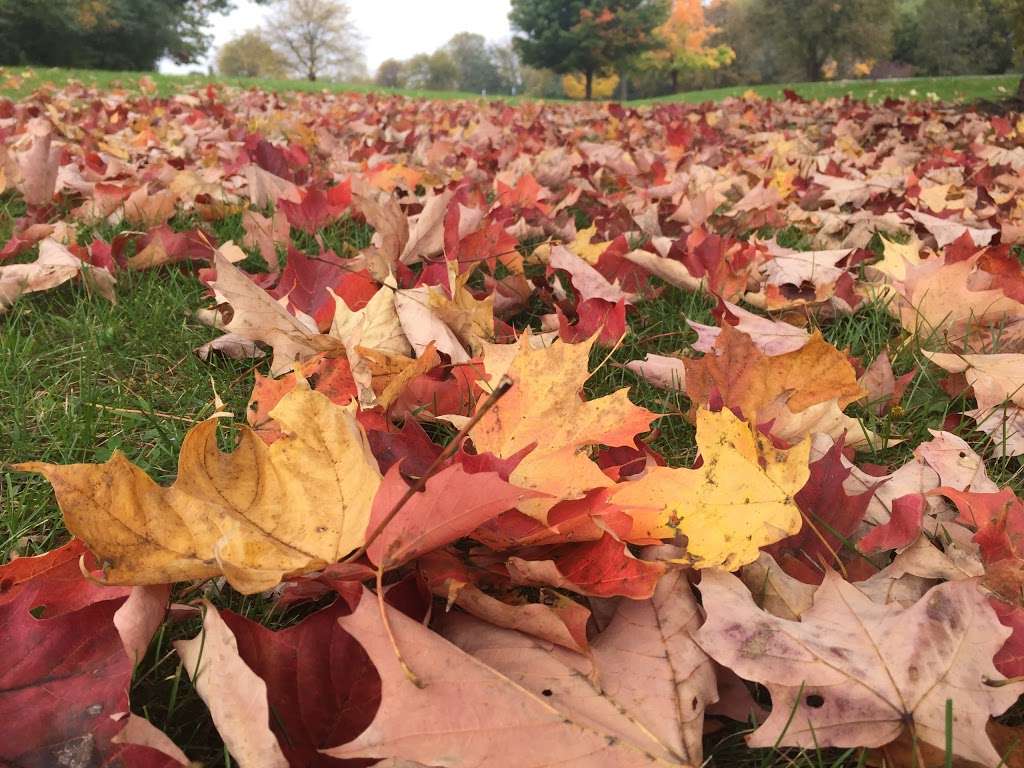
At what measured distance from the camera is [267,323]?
1.24m

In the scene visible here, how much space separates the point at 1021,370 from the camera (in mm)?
1226

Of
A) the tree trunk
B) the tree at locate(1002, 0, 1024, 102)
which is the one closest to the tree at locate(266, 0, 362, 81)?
the tree trunk

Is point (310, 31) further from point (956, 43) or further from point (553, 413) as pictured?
point (553, 413)

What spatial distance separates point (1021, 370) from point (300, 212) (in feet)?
5.75

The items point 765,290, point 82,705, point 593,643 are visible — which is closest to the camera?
point 82,705

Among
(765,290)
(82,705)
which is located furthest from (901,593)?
(765,290)

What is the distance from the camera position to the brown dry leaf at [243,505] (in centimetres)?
67

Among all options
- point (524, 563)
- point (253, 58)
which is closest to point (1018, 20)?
point (524, 563)

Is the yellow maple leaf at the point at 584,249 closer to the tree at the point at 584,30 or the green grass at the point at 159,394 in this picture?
the green grass at the point at 159,394

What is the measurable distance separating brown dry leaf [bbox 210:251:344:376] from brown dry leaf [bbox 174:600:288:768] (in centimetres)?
62

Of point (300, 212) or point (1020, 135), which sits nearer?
point (300, 212)

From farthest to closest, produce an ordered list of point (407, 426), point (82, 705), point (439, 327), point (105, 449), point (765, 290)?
point (765, 290), point (439, 327), point (105, 449), point (407, 426), point (82, 705)

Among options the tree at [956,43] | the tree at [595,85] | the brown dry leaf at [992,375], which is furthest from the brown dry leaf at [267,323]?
the tree at [595,85]

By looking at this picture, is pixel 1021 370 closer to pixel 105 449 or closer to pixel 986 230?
pixel 986 230
